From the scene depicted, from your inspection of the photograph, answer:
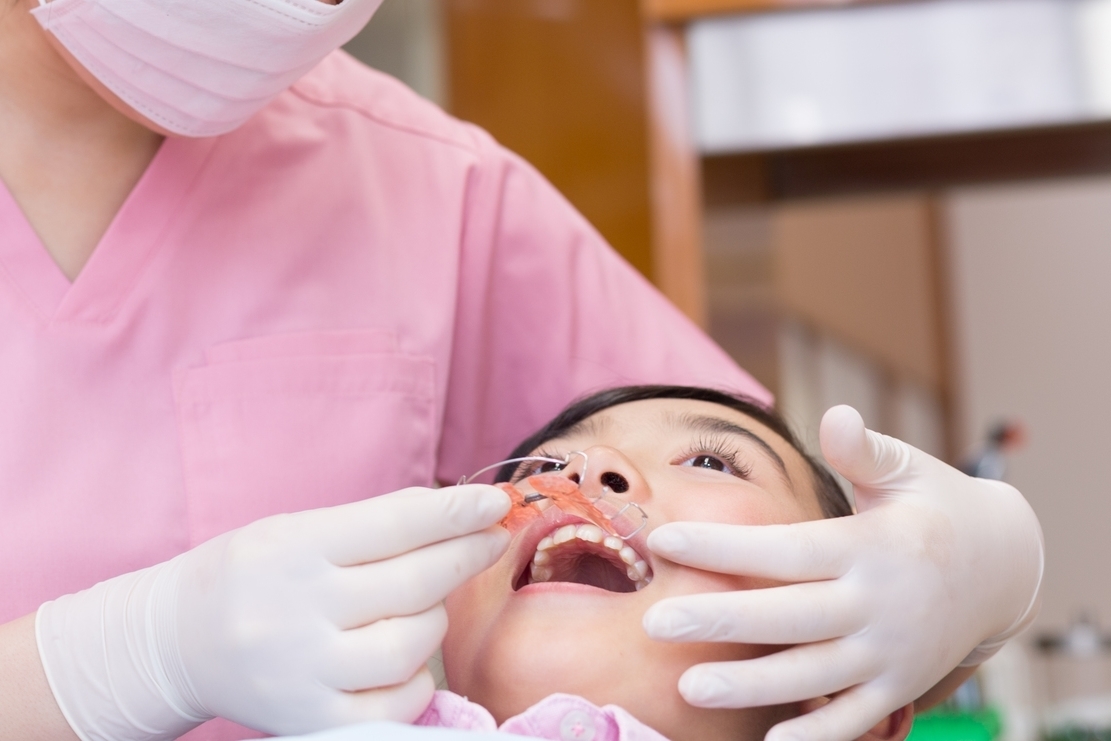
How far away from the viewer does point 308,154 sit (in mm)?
1210

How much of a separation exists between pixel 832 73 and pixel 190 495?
155cm

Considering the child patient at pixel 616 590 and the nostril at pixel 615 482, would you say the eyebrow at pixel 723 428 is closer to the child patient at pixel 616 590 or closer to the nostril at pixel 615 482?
the child patient at pixel 616 590

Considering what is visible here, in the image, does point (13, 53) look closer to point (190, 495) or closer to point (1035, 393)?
point (190, 495)

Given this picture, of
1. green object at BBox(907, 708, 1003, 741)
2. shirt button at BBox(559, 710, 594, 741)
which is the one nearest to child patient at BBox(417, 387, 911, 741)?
shirt button at BBox(559, 710, 594, 741)

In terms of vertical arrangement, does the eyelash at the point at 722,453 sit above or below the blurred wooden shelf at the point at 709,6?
below

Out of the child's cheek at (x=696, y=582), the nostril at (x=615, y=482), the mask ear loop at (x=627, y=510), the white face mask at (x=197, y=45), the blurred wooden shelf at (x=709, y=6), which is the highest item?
the blurred wooden shelf at (x=709, y=6)

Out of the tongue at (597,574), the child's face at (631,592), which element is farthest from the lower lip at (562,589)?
the tongue at (597,574)

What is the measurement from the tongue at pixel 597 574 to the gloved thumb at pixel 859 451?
24 cm

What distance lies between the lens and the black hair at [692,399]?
1131mm

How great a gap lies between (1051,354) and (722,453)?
11.8ft

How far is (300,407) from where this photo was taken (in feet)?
3.57

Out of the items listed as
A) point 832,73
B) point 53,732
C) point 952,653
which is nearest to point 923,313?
point 832,73

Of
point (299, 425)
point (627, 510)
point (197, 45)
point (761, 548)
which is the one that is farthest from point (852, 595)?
point (197, 45)

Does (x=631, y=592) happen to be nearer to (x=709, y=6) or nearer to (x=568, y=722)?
(x=568, y=722)
